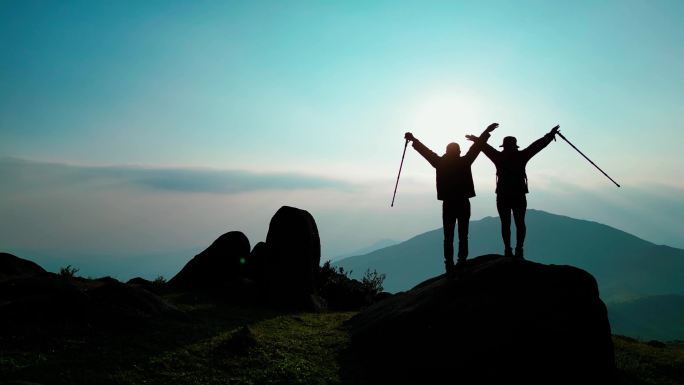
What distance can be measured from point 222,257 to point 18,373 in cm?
1823

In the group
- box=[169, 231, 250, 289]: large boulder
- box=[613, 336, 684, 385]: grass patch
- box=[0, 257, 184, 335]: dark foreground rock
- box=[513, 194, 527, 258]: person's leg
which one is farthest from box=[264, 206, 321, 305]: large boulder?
box=[613, 336, 684, 385]: grass patch

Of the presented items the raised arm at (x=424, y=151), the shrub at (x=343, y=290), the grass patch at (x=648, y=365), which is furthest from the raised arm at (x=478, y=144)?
the shrub at (x=343, y=290)

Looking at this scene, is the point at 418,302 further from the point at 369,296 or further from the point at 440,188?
the point at 369,296

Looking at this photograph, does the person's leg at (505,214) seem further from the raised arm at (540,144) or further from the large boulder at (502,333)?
the raised arm at (540,144)

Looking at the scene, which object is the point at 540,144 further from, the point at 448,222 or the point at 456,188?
the point at 448,222

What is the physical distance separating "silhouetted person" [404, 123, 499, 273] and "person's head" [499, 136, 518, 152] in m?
0.72

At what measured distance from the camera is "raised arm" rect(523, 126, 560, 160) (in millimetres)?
16067

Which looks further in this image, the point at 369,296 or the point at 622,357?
the point at 369,296

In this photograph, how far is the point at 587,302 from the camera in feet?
43.2

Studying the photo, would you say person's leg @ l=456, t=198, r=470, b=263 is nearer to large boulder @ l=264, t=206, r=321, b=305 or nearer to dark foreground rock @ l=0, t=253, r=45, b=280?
large boulder @ l=264, t=206, r=321, b=305

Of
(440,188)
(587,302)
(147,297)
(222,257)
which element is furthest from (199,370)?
(222,257)

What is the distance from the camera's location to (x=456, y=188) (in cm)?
1583

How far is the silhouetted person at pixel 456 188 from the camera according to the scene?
1580 centimetres

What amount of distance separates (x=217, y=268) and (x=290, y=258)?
20.2ft
